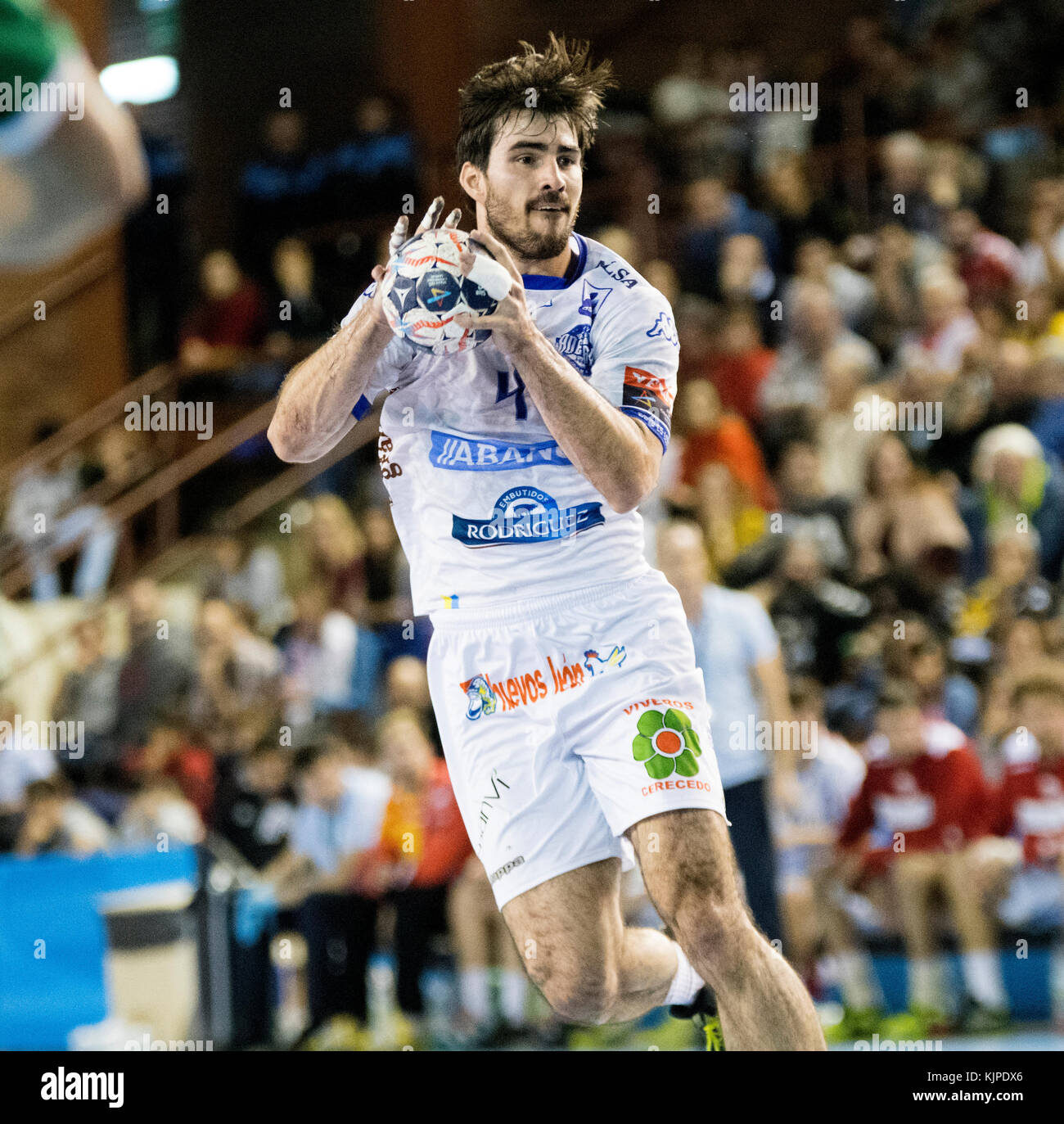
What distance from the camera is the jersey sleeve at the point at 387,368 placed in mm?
3916

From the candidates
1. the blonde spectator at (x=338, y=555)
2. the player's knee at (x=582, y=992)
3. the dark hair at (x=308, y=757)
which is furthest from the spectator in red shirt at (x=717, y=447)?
the player's knee at (x=582, y=992)

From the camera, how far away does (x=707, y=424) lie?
27.2 ft

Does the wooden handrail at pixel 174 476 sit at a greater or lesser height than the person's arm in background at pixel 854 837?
greater

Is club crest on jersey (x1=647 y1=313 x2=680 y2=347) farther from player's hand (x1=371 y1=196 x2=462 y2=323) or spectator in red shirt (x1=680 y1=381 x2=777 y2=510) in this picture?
spectator in red shirt (x1=680 y1=381 x2=777 y2=510)

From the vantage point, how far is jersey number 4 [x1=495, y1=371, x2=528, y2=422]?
3971 mm

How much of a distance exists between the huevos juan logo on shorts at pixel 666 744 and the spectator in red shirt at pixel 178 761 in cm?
414

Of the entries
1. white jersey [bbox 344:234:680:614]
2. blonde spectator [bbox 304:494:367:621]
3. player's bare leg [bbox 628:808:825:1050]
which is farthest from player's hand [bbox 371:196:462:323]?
blonde spectator [bbox 304:494:367:621]

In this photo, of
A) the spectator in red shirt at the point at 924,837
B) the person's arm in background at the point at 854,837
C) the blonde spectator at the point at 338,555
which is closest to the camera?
the spectator in red shirt at the point at 924,837

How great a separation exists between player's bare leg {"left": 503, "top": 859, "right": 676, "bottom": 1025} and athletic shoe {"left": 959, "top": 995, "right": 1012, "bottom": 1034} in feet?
8.82

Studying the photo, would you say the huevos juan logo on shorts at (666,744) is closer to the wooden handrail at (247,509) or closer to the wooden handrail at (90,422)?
the wooden handrail at (247,509)

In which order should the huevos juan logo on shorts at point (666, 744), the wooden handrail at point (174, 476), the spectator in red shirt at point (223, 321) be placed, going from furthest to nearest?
the wooden handrail at point (174, 476) → the spectator in red shirt at point (223, 321) → the huevos juan logo on shorts at point (666, 744)

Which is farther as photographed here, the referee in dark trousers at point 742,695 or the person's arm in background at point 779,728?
the person's arm in background at point 779,728
